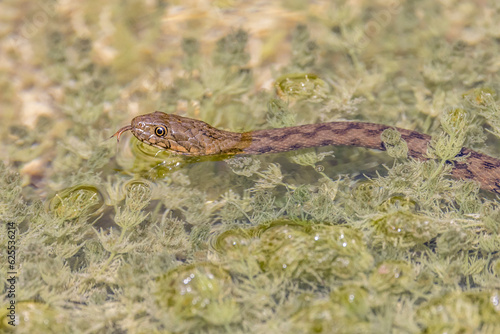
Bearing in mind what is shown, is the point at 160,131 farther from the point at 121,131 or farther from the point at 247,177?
the point at 247,177

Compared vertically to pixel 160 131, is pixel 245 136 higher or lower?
lower

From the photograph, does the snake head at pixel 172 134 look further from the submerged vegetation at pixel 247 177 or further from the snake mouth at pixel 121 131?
the submerged vegetation at pixel 247 177

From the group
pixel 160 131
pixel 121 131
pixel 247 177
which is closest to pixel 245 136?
pixel 247 177

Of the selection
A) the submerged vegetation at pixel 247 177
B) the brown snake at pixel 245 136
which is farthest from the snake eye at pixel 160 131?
the submerged vegetation at pixel 247 177

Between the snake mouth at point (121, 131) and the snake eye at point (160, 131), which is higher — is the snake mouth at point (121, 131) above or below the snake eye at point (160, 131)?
below

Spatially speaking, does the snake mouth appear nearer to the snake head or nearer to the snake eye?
the snake head

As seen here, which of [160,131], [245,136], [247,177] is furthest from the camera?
[245,136]

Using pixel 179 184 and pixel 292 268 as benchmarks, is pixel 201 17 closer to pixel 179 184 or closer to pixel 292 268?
pixel 179 184
